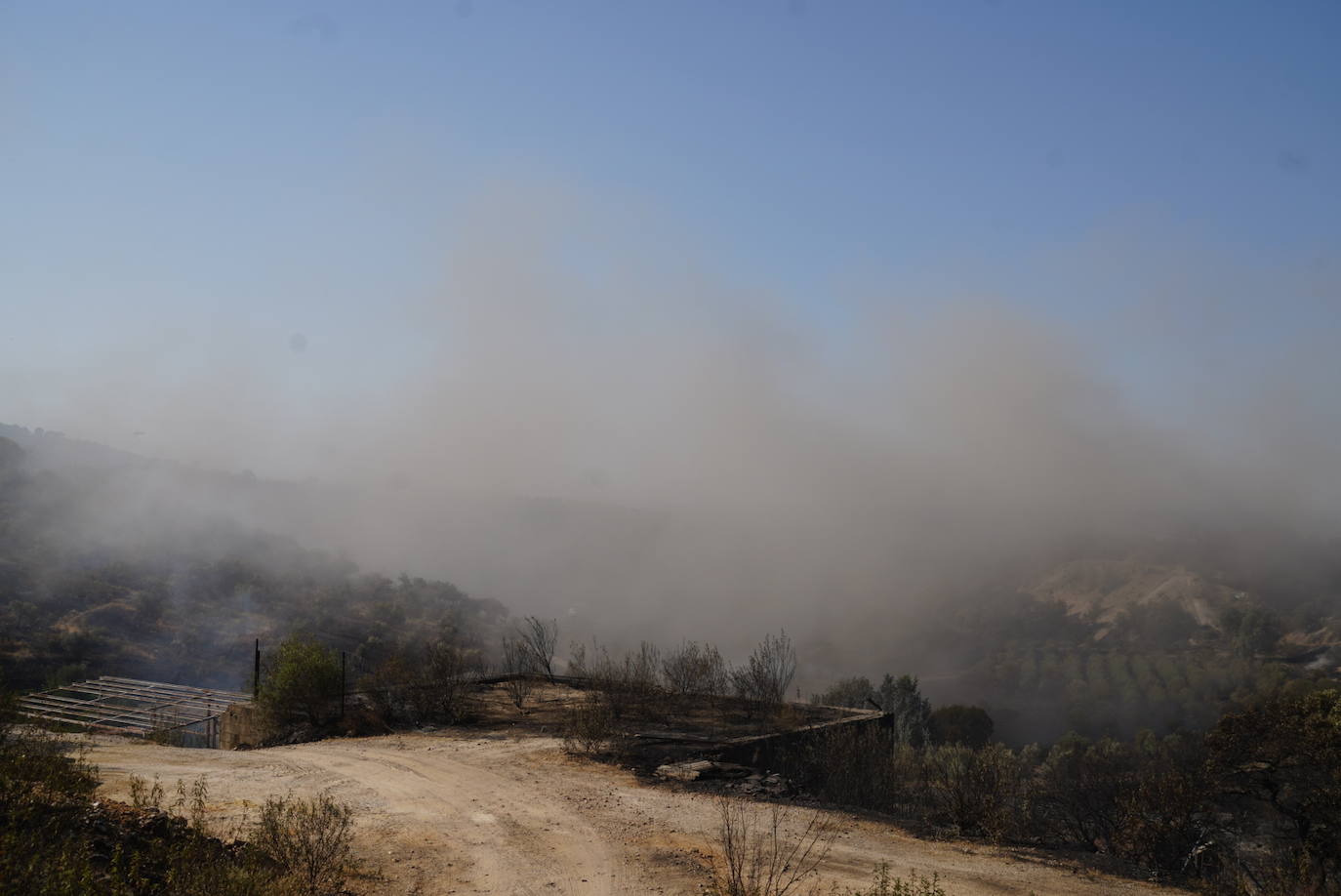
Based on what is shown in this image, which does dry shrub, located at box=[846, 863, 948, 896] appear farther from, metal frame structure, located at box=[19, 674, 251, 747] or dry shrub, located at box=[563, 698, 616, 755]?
metal frame structure, located at box=[19, 674, 251, 747]

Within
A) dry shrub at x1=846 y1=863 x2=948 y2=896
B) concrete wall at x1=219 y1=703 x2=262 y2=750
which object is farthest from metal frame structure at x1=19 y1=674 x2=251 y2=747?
dry shrub at x1=846 y1=863 x2=948 y2=896

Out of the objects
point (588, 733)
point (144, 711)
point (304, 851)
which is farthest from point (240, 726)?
point (304, 851)

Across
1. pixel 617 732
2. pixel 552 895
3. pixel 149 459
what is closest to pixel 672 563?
pixel 149 459

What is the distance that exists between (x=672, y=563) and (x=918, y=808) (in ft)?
345

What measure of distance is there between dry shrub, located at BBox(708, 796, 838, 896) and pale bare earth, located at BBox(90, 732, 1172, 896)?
0.89 ft

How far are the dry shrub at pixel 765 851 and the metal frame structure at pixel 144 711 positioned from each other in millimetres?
15610

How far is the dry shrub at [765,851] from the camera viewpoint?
27.7 feet

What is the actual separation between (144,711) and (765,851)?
20398 millimetres

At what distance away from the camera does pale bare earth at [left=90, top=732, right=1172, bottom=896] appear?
392 inches

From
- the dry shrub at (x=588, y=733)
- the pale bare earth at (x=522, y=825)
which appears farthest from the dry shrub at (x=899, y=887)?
the dry shrub at (x=588, y=733)

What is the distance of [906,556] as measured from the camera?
438 ft

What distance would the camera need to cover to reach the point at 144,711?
23281 millimetres

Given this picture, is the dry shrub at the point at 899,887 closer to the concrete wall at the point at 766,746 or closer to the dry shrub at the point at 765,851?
the dry shrub at the point at 765,851

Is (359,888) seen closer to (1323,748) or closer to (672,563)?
(1323,748)
